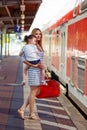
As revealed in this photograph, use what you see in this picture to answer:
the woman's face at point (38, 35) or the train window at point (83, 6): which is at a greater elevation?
the train window at point (83, 6)

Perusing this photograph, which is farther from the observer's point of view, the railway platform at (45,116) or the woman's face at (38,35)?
the woman's face at (38,35)

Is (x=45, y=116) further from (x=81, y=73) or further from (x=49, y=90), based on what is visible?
(x=81, y=73)

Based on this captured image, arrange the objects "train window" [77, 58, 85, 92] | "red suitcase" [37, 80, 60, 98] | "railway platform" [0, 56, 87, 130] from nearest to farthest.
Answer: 1. "railway platform" [0, 56, 87, 130]
2. "red suitcase" [37, 80, 60, 98]
3. "train window" [77, 58, 85, 92]

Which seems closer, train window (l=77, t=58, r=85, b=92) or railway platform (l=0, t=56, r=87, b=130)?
railway platform (l=0, t=56, r=87, b=130)

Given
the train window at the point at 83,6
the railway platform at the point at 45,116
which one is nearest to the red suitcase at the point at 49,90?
the railway platform at the point at 45,116

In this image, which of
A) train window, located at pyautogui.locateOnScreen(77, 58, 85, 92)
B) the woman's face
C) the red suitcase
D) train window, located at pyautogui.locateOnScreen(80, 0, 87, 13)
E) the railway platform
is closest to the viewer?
the railway platform

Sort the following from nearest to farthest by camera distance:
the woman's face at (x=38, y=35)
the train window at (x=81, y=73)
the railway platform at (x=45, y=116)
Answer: the railway platform at (x=45, y=116)
the woman's face at (x=38, y=35)
the train window at (x=81, y=73)

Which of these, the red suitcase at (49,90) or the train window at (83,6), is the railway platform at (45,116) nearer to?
the red suitcase at (49,90)

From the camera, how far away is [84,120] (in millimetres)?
8508

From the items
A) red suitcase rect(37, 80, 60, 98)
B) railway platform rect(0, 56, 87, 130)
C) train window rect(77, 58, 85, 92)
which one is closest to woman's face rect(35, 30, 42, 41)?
red suitcase rect(37, 80, 60, 98)

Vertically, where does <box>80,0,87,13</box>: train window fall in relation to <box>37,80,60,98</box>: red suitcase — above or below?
above

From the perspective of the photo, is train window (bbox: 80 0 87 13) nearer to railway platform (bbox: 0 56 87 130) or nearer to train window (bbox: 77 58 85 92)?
train window (bbox: 77 58 85 92)

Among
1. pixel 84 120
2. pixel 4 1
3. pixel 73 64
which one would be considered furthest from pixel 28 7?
pixel 84 120

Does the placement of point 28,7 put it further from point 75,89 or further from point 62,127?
point 62,127
